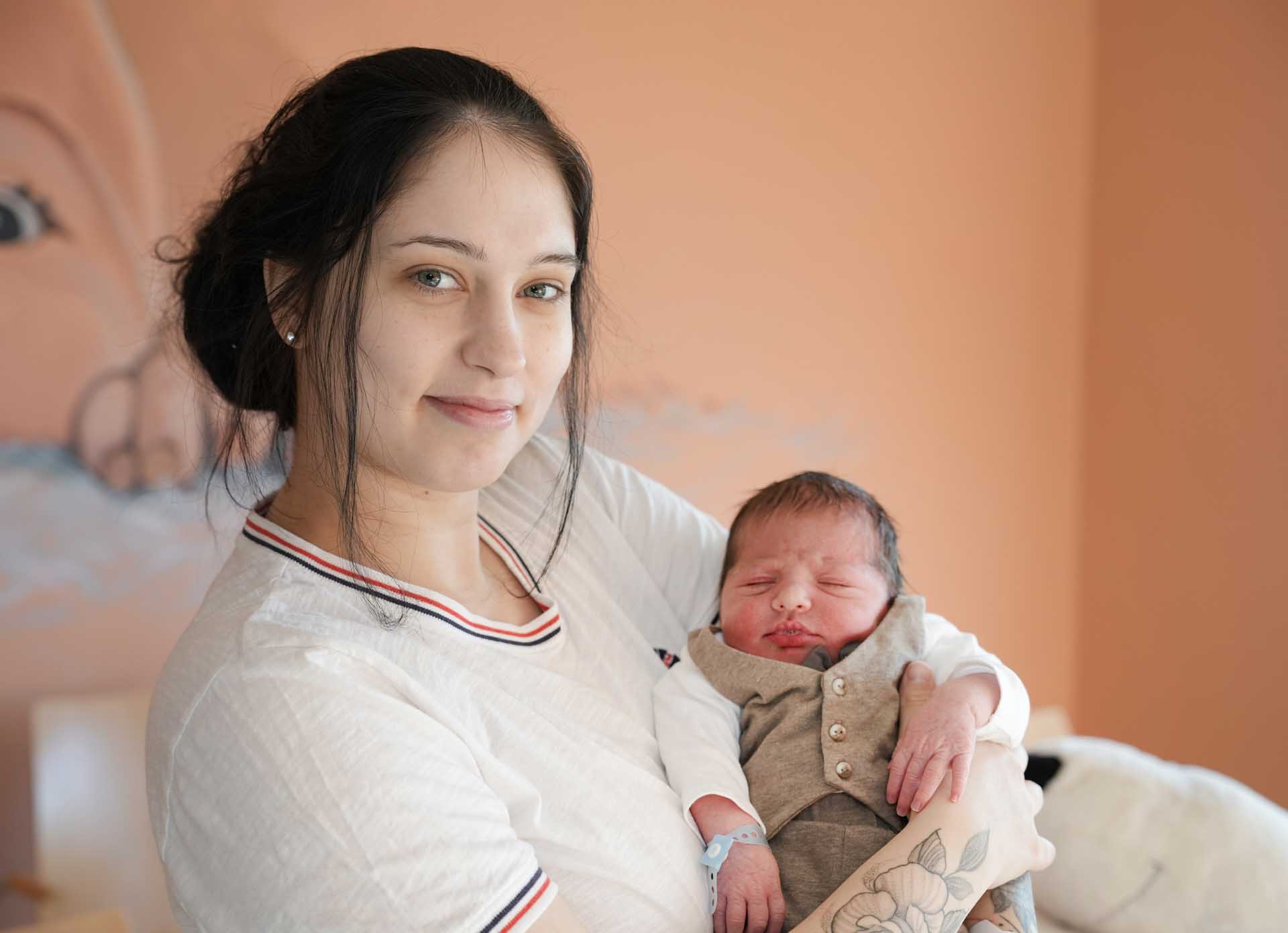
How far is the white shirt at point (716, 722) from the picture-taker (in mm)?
1237

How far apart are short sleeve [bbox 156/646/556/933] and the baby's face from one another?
22.1 inches

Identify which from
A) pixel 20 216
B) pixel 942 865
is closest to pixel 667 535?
pixel 942 865

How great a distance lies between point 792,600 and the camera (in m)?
1.44

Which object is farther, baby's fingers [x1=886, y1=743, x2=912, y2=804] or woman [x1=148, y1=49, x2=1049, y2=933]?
baby's fingers [x1=886, y1=743, x2=912, y2=804]

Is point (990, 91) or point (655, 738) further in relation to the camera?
point (990, 91)

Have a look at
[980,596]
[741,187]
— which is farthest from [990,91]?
[980,596]

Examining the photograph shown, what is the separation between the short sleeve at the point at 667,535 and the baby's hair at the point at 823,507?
28 mm

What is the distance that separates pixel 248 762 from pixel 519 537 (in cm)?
54

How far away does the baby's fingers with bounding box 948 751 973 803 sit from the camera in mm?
1187

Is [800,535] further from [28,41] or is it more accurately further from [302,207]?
[28,41]

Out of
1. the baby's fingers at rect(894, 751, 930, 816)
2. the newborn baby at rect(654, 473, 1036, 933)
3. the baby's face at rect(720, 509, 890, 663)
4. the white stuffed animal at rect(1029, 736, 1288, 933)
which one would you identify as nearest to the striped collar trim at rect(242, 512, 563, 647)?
the newborn baby at rect(654, 473, 1036, 933)

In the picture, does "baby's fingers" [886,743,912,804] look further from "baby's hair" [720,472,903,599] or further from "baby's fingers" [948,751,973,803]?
"baby's hair" [720,472,903,599]

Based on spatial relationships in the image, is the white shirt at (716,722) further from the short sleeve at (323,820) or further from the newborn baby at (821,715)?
the short sleeve at (323,820)

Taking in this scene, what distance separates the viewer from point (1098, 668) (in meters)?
3.80
